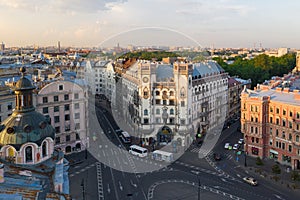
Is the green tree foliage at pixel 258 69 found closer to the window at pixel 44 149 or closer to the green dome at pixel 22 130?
the window at pixel 44 149

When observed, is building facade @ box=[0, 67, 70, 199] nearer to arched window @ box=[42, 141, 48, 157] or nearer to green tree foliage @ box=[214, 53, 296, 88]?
arched window @ box=[42, 141, 48, 157]

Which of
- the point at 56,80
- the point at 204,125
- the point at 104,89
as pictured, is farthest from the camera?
the point at 104,89

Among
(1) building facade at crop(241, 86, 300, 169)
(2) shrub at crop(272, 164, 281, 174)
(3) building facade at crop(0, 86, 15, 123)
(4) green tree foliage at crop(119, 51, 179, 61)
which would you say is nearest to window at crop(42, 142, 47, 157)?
(3) building facade at crop(0, 86, 15, 123)

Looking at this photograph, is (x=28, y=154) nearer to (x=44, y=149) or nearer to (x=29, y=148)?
(x=29, y=148)

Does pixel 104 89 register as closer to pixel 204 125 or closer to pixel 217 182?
pixel 204 125

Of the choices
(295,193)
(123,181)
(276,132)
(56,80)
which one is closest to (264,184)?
(295,193)

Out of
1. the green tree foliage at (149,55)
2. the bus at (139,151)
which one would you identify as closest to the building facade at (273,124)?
the bus at (139,151)

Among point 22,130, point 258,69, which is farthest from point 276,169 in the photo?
point 258,69

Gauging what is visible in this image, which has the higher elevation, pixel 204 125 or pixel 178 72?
pixel 178 72
